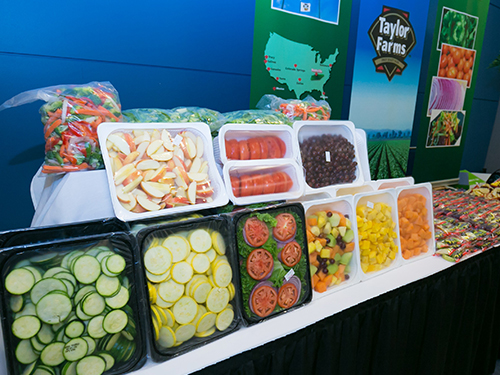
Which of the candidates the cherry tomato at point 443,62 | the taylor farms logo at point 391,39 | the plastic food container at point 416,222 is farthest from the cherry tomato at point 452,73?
the plastic food container at point 416,222

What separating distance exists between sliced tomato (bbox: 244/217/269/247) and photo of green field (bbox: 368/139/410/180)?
230 centimetres

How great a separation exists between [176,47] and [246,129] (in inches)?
40.4

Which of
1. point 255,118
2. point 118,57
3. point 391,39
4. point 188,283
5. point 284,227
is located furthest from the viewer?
point 391,39

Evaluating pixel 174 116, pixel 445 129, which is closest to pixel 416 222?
pixel 174 116

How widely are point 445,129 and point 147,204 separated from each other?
395 centimetres

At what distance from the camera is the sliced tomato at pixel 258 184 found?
1.42 m

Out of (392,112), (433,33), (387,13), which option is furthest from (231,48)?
(433,33)

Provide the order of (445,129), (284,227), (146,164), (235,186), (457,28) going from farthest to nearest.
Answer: (445,129) → (457,28) → (235,186) → (284,227) → (146,164)

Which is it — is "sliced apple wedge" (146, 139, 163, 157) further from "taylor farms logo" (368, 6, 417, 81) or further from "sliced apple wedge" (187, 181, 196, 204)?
"taylor farms logo" (368, 6, 417, 81)

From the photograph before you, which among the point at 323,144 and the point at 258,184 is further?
the point at 323,144

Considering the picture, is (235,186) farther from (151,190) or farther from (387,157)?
(387,157)

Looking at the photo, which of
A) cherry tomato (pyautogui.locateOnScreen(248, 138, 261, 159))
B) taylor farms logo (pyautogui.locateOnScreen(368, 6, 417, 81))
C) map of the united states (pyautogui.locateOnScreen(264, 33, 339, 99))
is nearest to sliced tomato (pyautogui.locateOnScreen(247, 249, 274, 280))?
cherry tomato (pyautogui.locateOnScreen(248, 138, 261, 159))

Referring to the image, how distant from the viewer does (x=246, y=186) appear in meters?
1.40

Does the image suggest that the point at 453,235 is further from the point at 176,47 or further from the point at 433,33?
the point at 433,33
